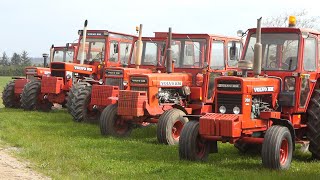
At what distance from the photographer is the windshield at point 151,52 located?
14414mm

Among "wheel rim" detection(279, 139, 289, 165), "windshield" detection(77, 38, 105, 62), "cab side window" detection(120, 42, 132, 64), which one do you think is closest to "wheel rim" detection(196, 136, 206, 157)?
"wheel rim" detection(279, 139, 289, 165)

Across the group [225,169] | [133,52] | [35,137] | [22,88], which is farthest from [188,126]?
[22,88]

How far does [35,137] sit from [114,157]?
9.80 ft

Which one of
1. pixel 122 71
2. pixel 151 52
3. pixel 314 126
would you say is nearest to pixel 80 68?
pixel 122 71

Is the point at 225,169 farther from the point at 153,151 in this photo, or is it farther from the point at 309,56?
the point at 309,56

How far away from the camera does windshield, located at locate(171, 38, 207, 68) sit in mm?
13010

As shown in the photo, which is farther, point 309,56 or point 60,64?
point 60,64

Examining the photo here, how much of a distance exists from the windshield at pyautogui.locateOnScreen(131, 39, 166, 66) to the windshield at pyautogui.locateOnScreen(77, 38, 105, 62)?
299 cm

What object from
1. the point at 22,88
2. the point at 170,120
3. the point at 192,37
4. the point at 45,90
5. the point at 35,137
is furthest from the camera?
the point at 22,88

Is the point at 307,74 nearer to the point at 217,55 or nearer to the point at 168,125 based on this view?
the point at 168,125

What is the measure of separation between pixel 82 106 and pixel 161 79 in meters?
3.31

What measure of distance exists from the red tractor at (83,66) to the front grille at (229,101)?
7954 millimetres

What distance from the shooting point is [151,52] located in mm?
14602

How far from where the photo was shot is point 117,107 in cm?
1239
